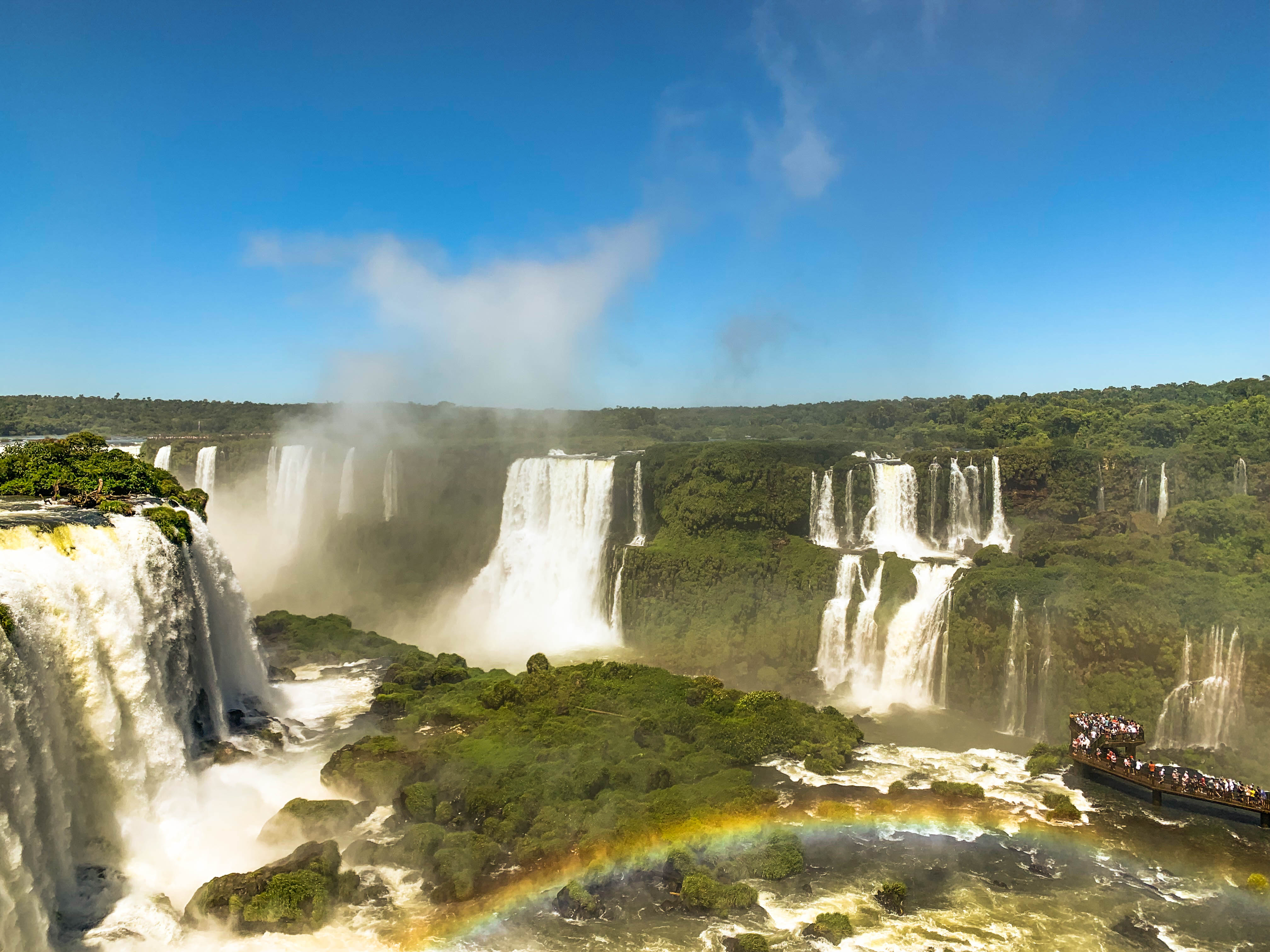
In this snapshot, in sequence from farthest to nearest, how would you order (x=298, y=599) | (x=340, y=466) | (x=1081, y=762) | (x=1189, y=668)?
(x=340, y=466)
(x=298, y=599)
(x=1189, y=668)
(x=1081, y=762)

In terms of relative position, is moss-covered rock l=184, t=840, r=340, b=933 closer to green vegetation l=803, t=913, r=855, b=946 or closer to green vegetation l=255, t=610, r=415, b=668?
green vegetation l=803, t=913, r=855, b=946

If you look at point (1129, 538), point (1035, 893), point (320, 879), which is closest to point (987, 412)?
point (1129, 538)

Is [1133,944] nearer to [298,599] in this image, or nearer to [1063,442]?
[1063,442]

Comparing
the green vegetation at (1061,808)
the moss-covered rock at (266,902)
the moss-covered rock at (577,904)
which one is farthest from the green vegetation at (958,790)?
the moss-covered rock at (266,902)

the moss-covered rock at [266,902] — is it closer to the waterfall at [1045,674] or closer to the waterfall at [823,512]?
the waterfall at [1045,674]

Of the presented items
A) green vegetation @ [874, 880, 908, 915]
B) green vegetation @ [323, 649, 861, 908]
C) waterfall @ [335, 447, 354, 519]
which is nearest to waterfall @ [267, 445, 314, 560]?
waterfall @ [335, 447, 354, 519]

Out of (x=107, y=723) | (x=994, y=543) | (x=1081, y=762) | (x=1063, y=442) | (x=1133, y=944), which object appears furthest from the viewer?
(x=1063, y=442)
